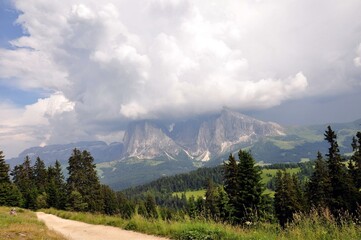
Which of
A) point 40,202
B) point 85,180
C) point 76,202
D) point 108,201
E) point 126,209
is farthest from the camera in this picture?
point 108,201

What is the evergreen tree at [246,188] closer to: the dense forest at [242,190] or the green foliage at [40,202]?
the dense forest at [242,190]

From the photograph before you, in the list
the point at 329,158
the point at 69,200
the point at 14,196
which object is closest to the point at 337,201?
the point at 329,158

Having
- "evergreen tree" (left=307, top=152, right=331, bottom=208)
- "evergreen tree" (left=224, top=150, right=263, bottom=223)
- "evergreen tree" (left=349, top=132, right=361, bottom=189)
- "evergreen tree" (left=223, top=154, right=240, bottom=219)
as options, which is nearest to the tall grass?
"evergreen tree" (left=224, top=150, right=263, bottom=223)

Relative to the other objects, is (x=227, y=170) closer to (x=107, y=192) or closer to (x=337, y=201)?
(x=337, y=201)

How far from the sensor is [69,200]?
253ft

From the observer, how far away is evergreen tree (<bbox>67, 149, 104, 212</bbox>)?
82.6 meters

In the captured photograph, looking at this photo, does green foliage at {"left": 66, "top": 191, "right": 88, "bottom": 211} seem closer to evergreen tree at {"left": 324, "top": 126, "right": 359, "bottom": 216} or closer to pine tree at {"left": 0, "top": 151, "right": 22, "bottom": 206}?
pine tree at {"left": 0, "top": 151, "right": 22, "bottom": 206}

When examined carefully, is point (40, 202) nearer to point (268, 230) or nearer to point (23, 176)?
point (23, 176)

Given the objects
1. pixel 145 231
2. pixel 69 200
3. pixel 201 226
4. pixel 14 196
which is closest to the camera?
pixel 201 226

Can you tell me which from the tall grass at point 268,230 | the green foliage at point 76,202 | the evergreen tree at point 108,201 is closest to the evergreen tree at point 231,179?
the green foliage at point 76,202

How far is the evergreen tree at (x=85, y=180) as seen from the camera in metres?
82.6

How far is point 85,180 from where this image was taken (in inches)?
3332

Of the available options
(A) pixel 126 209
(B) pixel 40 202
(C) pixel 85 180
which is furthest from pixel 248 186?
(A) pixel 126 209

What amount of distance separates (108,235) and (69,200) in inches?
2637
